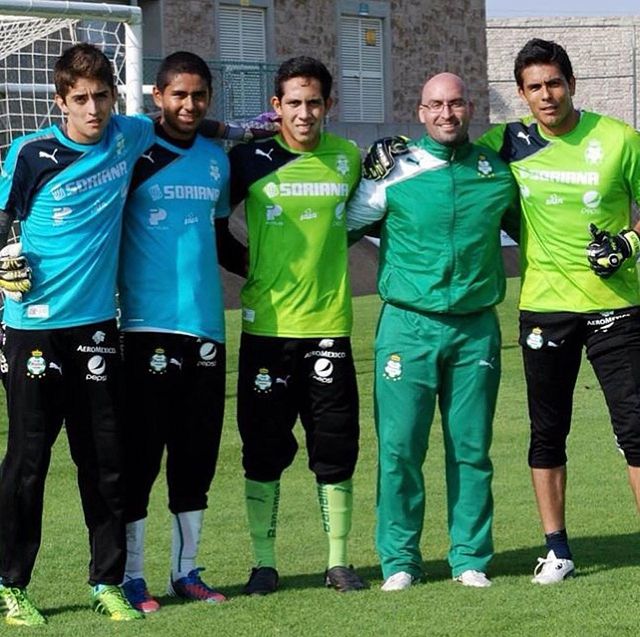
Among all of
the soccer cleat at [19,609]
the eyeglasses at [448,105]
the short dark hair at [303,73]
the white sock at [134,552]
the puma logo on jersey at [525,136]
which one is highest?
the short dark hair at [303,73]

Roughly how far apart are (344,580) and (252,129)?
1856mm

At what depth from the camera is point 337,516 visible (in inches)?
247

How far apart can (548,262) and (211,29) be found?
2419cm

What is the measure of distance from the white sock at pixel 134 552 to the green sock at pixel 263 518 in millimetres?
479

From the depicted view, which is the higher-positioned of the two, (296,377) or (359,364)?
(296,377)

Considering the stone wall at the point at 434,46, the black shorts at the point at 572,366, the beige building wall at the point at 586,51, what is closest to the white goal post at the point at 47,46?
the black shorts at the point at 572,366

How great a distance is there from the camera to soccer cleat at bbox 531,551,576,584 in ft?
20.4

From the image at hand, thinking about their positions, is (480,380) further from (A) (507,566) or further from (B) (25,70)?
(B) (25,70)

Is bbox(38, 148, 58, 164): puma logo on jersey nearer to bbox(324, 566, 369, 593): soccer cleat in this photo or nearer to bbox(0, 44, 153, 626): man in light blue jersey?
bbox(0, 44, 153, 626): man in light blue jersey

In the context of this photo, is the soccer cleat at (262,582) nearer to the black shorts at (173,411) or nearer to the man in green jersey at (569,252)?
the black shorts at (173,411)

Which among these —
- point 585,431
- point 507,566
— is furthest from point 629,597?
point 585,431

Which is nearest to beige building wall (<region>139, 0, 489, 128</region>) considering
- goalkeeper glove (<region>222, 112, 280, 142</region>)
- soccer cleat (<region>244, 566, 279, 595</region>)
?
goalkeeper glove (<region>222, 112, 280, 142</region>)

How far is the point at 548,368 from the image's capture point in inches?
248

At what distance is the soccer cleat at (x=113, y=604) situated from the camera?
5.82 m
